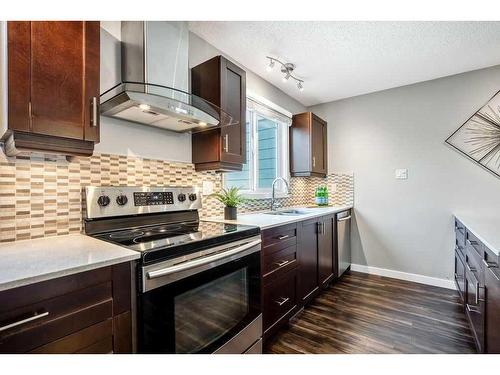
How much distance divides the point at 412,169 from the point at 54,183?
3.36m

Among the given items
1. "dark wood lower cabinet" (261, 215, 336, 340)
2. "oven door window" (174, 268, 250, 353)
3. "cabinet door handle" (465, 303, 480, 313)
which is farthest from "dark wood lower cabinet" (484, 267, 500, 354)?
"oven door window" (174, 268, 250, 353)

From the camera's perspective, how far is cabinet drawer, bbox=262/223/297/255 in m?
1.74

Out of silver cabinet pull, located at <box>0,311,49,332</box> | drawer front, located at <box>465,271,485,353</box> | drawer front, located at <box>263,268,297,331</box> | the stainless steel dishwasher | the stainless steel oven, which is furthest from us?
the stainless steel dishwasher

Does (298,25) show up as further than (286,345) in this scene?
Yes

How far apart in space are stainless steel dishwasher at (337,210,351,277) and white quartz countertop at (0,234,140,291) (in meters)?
2.47

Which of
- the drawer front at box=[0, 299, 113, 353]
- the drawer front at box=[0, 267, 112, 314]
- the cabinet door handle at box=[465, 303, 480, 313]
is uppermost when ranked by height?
the drawer front at box=[0, 267, 112, 314]

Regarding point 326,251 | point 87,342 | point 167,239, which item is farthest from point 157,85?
point 326,251

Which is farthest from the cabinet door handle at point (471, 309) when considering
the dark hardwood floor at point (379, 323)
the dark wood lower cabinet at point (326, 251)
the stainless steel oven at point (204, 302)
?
the stainless steel oven at point (204, 302)

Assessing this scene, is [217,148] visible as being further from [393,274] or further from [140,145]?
[393,274]

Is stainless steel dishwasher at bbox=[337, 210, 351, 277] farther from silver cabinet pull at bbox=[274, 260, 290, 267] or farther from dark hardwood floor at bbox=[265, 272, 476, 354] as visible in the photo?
silver cabinet pull at bbox=[274, 260, 290, 267]

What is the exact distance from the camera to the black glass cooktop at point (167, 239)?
106cm
